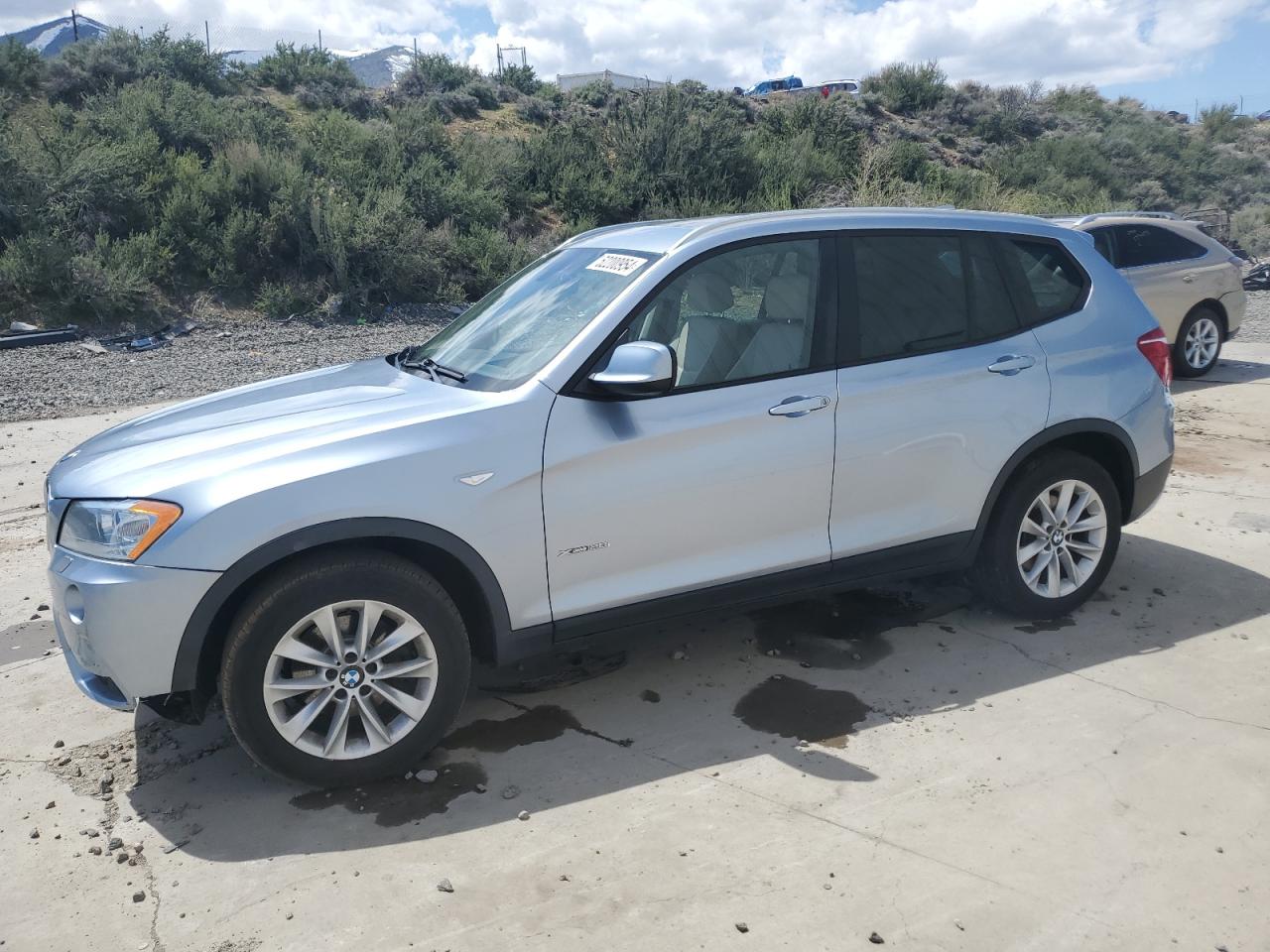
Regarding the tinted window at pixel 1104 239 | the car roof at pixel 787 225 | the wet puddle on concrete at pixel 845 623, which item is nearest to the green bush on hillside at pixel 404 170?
the tinted window at pixel 1104 239

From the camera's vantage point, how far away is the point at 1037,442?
4.93 m

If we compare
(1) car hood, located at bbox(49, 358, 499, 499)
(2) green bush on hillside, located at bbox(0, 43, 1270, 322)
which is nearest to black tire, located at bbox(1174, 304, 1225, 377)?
(1) car hood, located at bbox(49, 358, 499, 499)

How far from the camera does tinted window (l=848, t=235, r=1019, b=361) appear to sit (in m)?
4.68

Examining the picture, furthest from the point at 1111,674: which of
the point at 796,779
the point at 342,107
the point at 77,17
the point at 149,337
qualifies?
the point at 77,17

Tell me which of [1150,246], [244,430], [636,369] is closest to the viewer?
[636,369]

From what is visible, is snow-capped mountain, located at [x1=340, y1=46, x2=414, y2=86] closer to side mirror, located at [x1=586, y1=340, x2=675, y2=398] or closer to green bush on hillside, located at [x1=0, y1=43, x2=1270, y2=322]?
green bush on hillside, located at [x1=0, y1=43, x2=1270, y2=322]

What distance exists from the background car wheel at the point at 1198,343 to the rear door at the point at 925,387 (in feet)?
23.8

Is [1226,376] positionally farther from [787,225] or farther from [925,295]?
[787,225]

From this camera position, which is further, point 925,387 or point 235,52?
point 235,52

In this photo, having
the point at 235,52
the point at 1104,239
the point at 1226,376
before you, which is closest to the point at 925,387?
the point at 1104,239

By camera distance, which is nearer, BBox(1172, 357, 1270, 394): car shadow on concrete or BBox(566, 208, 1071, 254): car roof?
BBox(566, 208, 1071, 254): car roof

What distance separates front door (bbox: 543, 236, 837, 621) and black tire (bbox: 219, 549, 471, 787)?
447 mm

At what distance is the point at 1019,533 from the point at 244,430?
11.0 feet

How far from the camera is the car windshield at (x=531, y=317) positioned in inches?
167
